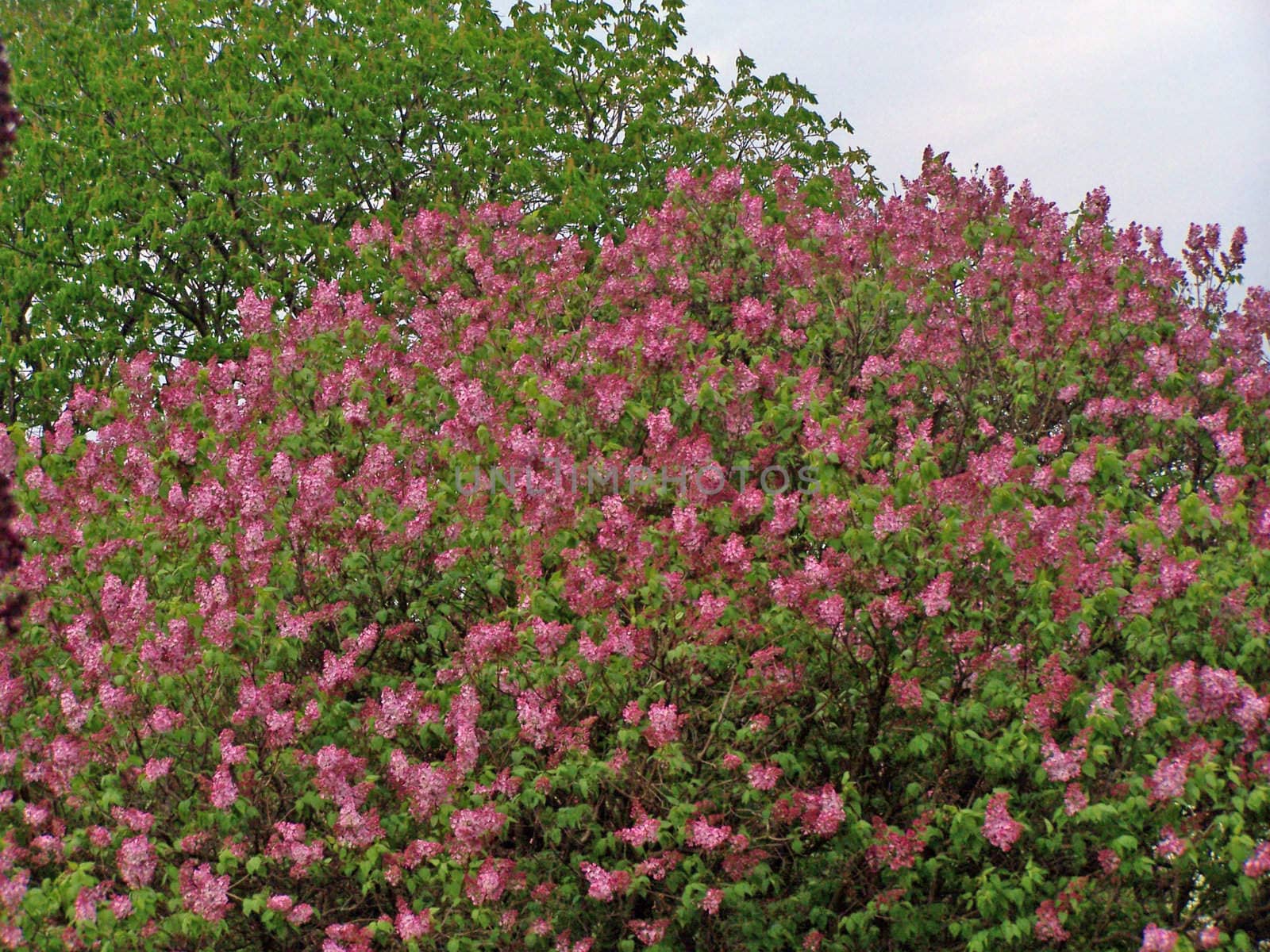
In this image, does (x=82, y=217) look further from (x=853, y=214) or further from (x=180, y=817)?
(x=180, y=817)

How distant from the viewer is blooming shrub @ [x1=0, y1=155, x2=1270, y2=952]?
774cm

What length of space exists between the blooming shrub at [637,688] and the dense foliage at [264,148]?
23.6 feet

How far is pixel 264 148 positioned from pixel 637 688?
11.8 m

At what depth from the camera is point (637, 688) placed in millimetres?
8156

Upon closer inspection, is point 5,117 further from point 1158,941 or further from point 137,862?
point 1158,941

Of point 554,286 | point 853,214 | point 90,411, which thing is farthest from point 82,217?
point 853,214

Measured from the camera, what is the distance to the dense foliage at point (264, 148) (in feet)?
56.6

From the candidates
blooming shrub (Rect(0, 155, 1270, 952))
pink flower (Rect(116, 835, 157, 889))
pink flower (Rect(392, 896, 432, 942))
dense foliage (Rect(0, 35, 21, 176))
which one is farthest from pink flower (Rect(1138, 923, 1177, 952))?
dense foliage (Rect(0, 35, 21, 176))

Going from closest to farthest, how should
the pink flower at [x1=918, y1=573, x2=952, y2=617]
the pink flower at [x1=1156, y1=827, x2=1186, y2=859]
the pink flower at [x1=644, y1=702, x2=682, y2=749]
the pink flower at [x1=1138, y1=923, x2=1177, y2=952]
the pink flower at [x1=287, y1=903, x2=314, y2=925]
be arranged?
the pink flower at [x1=1138, y1=923, x2=1177, y2=952] → the pink flower at [x1=1156, y1=827, x2=1186, y2=859] → the pink flower at [x1=644, y1=702, x2=682, y2=749] → the pink flower at [x1=918, y1=573, x2=952, y2=617] → the pink flower at [x1=287, y1=903, x2=314, y2=925]

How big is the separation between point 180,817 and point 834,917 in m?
3.74

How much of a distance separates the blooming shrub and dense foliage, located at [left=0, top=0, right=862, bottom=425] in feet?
23.6

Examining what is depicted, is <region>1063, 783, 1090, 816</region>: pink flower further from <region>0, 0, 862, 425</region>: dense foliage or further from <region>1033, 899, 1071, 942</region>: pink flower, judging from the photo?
<region>0, 0, 862, 425</region>: dense foliage

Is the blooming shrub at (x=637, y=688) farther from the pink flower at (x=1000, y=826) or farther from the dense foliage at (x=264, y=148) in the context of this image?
the dense foliage at (x=264, y=148)

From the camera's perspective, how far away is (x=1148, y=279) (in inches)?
505
